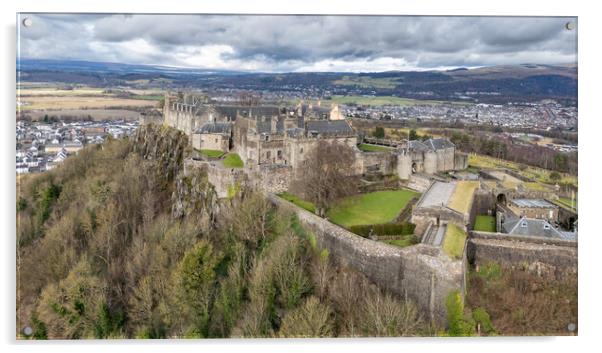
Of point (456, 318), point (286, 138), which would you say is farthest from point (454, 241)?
point (286, 138)

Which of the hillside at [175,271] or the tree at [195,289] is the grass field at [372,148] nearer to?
the hillside at [175,271]

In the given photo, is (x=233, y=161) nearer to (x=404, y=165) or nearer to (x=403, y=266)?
(x=404, y=165)

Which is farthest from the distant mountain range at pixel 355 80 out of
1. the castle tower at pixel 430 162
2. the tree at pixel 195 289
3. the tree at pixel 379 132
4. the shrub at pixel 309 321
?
the tree at pixel 379 132

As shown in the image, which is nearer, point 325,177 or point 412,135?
point 325,177

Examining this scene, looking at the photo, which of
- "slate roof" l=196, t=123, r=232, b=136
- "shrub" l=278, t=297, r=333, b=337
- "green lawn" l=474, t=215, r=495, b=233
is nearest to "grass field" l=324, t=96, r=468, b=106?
"green lawn" l=474, t=215, r=495, b=233

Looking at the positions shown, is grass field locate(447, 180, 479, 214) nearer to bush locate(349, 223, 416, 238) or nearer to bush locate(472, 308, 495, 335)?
bush locate(349, 223, 416, 238)

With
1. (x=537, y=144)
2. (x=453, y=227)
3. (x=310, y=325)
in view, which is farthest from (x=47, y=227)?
(x=537, y=144)
